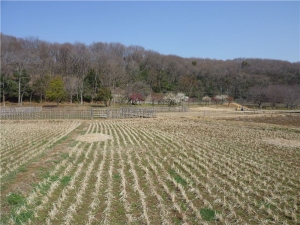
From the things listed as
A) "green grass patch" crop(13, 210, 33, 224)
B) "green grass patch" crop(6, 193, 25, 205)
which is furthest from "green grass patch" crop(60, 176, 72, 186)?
"green grass patch" crop(13, 210, 33, 224)

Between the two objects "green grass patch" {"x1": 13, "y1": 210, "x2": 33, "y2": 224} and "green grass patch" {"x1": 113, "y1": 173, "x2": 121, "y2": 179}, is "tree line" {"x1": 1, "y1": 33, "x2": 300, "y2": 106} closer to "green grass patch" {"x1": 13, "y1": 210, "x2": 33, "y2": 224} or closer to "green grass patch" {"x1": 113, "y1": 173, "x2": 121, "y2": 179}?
"green grass patch" {"x1": 113, "y1": 173, "x2": 121, "y2": 179}

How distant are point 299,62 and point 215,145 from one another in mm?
125559

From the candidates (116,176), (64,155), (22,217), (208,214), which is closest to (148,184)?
(116,176)

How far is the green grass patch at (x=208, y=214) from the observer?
5.66 metres

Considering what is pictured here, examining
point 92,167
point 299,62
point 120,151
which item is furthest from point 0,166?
point 299,62

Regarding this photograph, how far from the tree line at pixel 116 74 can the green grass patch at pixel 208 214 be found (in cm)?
4729

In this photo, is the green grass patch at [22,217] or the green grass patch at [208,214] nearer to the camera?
the green grass patch at [22,217]

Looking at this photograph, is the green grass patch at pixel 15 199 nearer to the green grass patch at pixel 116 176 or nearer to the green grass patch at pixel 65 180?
the green grass patch at pixel 65 180

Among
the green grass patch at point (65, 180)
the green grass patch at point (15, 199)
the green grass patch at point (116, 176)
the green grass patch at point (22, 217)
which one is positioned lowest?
the green grass patch at point (22, 217)

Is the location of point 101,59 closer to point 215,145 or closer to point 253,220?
point 215,145

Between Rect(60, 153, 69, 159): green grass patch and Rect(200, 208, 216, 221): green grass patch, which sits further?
Rect(60, 153, 69, 159): green grass patch

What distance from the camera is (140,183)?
26.0ft

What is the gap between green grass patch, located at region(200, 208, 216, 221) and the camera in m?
5.66

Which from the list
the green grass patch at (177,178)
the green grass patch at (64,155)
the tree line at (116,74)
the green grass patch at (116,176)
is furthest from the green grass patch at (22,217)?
the tree line at (116,74)
